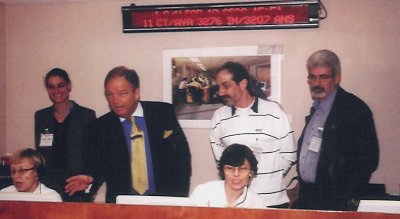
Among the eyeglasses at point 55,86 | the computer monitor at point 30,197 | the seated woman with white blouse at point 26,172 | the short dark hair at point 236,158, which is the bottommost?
the seated woman with white blouse at point 26,172

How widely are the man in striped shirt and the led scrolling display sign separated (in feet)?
1.26

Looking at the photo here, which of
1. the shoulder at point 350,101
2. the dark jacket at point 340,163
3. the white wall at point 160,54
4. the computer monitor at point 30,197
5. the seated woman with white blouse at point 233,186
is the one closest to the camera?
the computer monitor at point 30,197

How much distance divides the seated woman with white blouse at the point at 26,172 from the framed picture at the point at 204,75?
1.27 m

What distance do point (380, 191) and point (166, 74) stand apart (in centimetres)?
205

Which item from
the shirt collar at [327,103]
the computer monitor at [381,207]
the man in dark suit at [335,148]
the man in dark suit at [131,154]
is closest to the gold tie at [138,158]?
the man in dark suit at [131,154]

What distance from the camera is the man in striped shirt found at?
351cm

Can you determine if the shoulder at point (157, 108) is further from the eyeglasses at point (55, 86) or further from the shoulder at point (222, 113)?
the eyeglasses at point (55, 86)

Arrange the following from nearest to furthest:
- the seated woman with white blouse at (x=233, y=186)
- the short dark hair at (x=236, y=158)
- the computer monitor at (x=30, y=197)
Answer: the computer monitor at (x=30, y=197), the seated woman with white blouse at (x=233, y=186), the short dark hair at (x=236, y=158)

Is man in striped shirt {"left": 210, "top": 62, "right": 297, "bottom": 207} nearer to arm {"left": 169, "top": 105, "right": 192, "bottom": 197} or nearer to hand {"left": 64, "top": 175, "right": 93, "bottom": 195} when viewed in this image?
arm {"left": 169, "top": 105, "right": 192, "bottom": 197}

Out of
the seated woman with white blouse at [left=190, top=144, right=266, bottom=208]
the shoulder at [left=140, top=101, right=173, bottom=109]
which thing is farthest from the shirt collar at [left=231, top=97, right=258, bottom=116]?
the seated woman with white blouse at [left=190, top=144, right=266, bottom=208]

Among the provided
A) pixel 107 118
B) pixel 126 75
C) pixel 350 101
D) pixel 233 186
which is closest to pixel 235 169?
pixel 233 186

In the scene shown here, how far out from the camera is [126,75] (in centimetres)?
395

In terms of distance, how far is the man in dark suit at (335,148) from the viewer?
333 centimetres

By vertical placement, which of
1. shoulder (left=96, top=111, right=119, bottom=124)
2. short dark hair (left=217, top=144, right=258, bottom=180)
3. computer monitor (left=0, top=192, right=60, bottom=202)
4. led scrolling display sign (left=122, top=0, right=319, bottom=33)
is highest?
led scrolling display sign (left=122, top=0, right=319, bottom=33)
